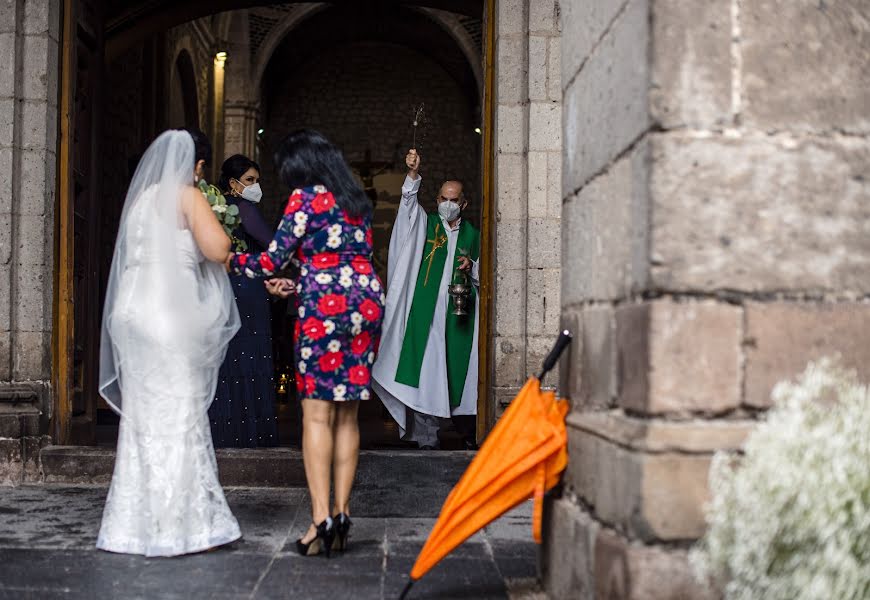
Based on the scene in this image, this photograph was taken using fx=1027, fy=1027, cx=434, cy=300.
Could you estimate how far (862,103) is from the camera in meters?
2.49

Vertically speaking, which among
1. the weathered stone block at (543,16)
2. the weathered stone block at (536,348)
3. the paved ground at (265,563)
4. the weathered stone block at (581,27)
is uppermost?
the weathered stone block at (543,16)

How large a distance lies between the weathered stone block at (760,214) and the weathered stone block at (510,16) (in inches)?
142

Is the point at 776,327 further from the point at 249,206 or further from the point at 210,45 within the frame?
the point at 210,45

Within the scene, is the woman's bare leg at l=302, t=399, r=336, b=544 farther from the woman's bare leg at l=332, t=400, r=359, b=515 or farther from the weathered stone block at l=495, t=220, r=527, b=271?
the weathered stone block at l=495, t=220, r=527, b=271

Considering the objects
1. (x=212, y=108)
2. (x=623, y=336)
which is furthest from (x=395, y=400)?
(x=212, y=108)

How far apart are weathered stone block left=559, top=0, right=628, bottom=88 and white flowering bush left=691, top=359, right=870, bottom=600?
1153mm

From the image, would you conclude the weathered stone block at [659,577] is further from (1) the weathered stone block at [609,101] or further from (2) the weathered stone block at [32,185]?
(2) the weathered stone block at [32,185]

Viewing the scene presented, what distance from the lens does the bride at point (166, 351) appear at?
3.90 m

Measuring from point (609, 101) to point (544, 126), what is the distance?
10.1 ft

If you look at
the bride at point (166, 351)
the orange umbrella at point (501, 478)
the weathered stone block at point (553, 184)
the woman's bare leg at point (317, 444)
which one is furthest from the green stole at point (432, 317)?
the orange umbrella at point (501, 478)

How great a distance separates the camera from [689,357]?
236cm

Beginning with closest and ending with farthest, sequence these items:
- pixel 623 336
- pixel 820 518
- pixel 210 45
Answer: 1. pixel 820 518
2. pixel 623 336
3. pixel 210 45

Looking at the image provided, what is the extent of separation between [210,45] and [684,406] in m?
12.4

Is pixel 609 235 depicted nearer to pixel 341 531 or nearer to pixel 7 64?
pixel 341 531
